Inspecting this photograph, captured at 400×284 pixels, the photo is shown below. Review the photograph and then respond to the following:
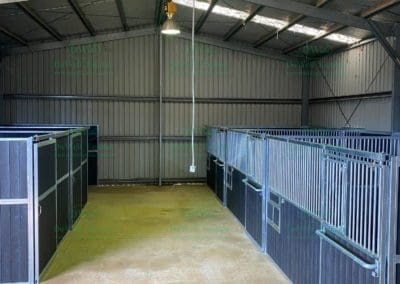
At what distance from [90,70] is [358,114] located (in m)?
5.98

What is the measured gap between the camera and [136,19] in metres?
9.23

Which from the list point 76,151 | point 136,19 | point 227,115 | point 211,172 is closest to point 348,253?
point 76,151

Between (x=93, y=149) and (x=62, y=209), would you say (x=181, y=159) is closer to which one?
(x=93, y=149)

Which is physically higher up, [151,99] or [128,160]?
[151,99]

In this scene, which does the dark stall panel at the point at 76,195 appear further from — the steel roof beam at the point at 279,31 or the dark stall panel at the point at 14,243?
the steel roof beam at the point at 279,31

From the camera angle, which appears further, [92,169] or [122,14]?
[92,169]

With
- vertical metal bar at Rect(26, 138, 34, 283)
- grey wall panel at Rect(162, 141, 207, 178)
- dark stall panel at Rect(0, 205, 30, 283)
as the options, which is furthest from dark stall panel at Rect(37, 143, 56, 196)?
grey wall panel at Rect(162, 141, 207, 178)

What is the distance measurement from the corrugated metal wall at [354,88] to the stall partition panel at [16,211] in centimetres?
566

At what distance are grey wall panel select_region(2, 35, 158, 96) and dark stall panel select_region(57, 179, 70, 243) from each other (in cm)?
477

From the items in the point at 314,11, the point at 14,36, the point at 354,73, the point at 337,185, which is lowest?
the point at 337,185

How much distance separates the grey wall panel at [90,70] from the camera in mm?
9758

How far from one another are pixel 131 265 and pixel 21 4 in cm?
436

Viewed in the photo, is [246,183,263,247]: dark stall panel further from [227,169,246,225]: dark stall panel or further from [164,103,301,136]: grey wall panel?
[164,103,301,136]: grey wall panel

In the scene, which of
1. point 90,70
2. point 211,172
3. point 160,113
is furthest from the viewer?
point 160,113
